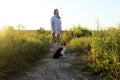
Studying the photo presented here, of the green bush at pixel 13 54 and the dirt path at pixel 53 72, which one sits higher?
the green bush at pixel 13 54

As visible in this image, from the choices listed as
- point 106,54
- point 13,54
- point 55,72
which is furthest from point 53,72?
point 106,54

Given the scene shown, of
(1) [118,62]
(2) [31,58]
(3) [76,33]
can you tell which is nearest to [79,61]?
(2) [31,58]

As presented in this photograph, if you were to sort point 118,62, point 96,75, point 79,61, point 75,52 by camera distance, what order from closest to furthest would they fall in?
point 118,62
point 96,75
point 79,61
point 75,52

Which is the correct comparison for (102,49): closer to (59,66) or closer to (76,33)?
(59,66)

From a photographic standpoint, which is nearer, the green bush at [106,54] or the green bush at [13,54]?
the green bush at [106,54]

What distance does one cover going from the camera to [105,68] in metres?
9.00

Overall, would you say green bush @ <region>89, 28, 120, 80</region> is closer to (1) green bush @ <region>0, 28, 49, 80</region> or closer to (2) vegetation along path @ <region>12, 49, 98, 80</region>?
(2) vegetation along path @ <region>12, 49, 98, 80</region>

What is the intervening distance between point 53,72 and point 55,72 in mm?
57

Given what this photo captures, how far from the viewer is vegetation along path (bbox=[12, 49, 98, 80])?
8906mm

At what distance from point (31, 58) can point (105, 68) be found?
2.86 m

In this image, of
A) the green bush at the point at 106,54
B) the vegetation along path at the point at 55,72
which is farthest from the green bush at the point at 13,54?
the green bush at the point at 106,54

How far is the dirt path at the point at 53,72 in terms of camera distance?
8898 mm

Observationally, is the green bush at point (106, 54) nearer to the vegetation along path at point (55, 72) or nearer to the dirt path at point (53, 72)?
the vegetation along path at point (55, 72)

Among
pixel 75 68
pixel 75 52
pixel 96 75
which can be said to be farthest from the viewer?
pixel 75 52
